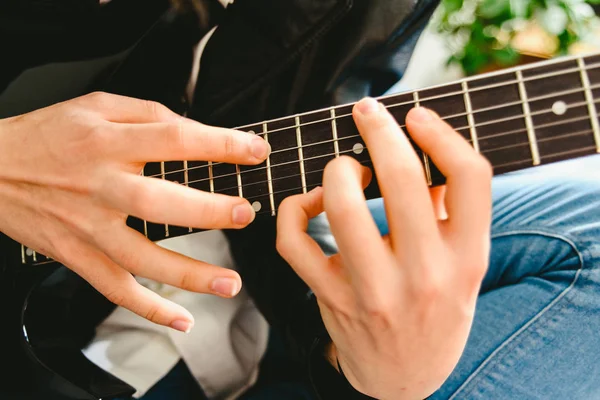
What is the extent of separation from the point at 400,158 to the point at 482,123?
11cm

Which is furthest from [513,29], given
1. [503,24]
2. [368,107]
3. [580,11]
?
[368,107]

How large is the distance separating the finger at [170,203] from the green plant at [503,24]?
1.20 meters

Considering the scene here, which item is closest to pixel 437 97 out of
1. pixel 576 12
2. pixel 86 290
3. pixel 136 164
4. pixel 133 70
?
pixel 136 164

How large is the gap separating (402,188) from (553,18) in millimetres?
1199

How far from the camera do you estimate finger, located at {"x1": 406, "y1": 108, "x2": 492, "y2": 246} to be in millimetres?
412

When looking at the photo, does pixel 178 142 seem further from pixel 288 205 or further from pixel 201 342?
pixel 201 342

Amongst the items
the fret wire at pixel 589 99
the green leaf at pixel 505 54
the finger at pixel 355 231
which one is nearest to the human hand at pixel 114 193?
the finger at pixel 355 231

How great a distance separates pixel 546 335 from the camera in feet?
1.98

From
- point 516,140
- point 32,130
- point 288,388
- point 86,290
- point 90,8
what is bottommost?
point 288,388

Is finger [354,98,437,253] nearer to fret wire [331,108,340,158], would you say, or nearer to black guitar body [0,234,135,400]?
fret wire [331,108,340,158]

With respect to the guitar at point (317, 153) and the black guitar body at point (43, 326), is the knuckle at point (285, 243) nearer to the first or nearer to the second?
the guitar at point (317, 153)

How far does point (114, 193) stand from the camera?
480 millimetres

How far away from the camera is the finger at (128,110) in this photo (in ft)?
1.78

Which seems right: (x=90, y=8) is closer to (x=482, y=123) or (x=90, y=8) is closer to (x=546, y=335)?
(x=482, y=123)
